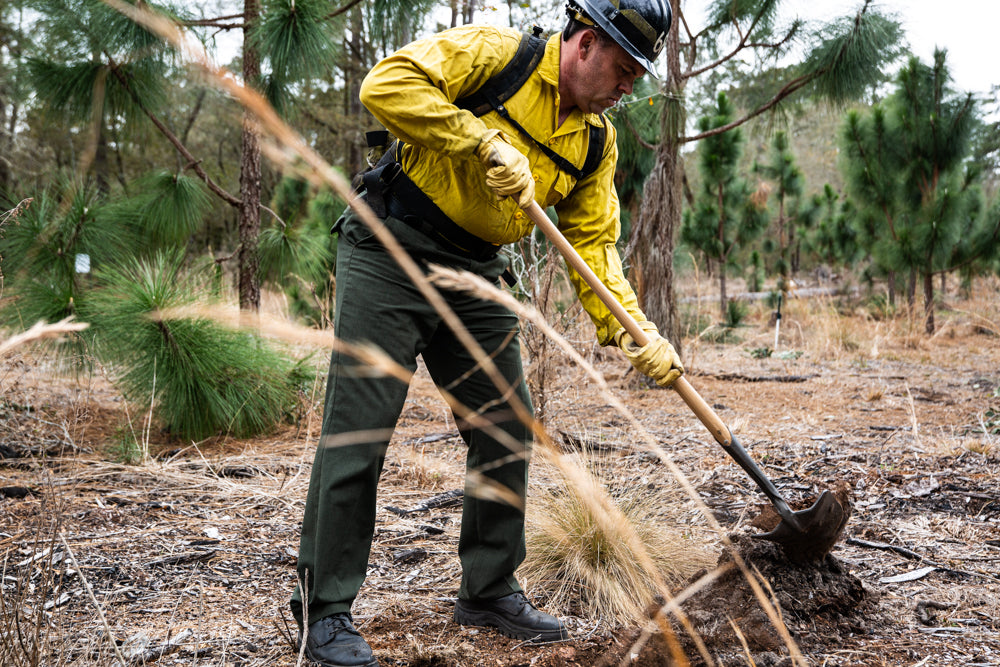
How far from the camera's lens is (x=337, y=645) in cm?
165

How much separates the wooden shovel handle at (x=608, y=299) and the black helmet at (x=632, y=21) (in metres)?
0.46

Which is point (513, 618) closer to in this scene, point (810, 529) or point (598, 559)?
point (598, 559)

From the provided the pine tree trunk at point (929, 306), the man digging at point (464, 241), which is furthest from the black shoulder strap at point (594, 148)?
the pine tree trunk at point (929, 306)

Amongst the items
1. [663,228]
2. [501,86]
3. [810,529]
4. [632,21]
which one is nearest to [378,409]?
[501,86]

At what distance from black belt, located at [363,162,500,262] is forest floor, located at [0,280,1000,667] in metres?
0.70

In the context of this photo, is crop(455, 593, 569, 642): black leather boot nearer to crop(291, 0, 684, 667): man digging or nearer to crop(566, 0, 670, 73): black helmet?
crop(291, 0, 684, 667): man digging

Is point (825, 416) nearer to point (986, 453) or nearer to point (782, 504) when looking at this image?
point (986, 453)

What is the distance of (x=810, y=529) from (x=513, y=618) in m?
0.83

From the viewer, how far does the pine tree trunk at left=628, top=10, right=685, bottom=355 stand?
509 centimetres

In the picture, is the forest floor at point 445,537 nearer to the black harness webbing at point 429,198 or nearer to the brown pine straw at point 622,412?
the brown pine straw at point 622,412

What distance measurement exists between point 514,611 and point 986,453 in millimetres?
2564

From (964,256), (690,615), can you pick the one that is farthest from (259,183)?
(964,256)

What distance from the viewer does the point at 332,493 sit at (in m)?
1.69

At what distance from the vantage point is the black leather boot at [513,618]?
1908 millimetres
